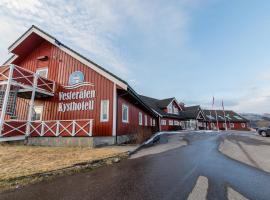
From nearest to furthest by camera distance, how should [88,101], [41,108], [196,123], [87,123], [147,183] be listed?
[147,183] → [87,123] → [88,101] → [41,108] → [196,123]

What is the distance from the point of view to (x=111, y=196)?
386 centimetres

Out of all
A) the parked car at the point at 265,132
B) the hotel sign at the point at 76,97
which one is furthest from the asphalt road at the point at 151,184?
the parked car at the point at 265,132

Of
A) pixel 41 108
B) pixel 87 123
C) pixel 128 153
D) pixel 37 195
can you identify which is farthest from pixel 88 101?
pixel 37 195

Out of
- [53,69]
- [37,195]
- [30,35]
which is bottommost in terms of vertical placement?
[37,195]

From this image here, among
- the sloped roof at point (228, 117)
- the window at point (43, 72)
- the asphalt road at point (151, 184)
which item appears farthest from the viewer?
the sloped roof at point (228, 117)

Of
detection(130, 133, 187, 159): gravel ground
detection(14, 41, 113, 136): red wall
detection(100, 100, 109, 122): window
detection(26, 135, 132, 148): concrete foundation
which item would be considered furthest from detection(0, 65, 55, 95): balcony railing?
detection(130, 133, 187, 159): gravel ground

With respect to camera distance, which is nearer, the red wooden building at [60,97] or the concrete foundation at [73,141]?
the concrete foundation at [73,141]

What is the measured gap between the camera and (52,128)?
1246 cm

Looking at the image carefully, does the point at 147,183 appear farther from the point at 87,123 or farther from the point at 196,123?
the point at 196,123

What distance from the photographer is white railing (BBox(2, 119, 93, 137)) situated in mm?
11430

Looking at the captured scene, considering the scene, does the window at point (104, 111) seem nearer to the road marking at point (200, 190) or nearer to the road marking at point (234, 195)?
the road marking at point (200, 190)

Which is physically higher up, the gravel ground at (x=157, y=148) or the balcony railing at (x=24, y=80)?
the balcony railing at (x=24, y=80)

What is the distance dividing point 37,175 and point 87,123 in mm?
6205

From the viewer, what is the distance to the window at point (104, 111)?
1284 cm
